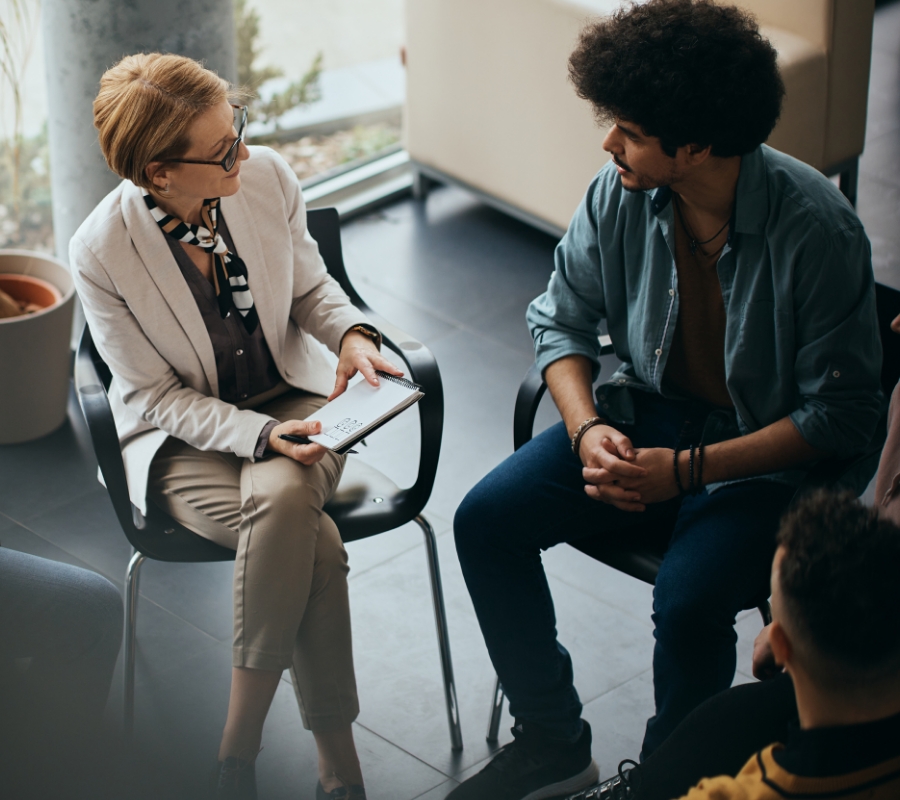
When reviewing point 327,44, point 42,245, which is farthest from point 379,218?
point 42,245

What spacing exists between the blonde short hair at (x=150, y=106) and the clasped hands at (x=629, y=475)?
87cm

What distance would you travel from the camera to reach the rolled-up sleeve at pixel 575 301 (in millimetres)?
1945

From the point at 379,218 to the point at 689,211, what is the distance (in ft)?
7.70

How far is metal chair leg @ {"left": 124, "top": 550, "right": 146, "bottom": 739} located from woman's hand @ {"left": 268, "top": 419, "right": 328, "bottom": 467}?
32cm

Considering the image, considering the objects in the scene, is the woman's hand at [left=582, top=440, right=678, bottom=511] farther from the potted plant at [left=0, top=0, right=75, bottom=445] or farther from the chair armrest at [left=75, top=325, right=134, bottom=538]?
the potted plant at [left=0, top=0, right=75, bottom=445]

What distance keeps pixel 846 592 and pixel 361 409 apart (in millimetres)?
959

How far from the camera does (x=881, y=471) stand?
5.28ft

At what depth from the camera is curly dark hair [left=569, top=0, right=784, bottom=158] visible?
1.64 metres

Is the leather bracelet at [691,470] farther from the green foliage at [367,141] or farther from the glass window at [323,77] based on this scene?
the green foliage at [367,141]

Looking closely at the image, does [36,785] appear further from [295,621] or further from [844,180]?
[844,180]

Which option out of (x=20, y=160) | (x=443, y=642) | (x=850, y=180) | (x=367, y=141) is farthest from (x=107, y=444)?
(x=850, y=180)

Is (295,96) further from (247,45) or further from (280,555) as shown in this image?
(280,555)

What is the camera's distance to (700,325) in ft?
6.15

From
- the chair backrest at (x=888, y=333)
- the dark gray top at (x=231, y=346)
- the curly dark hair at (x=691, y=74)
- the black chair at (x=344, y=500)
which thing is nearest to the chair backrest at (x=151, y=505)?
the black chair at (x=344, y=500)
